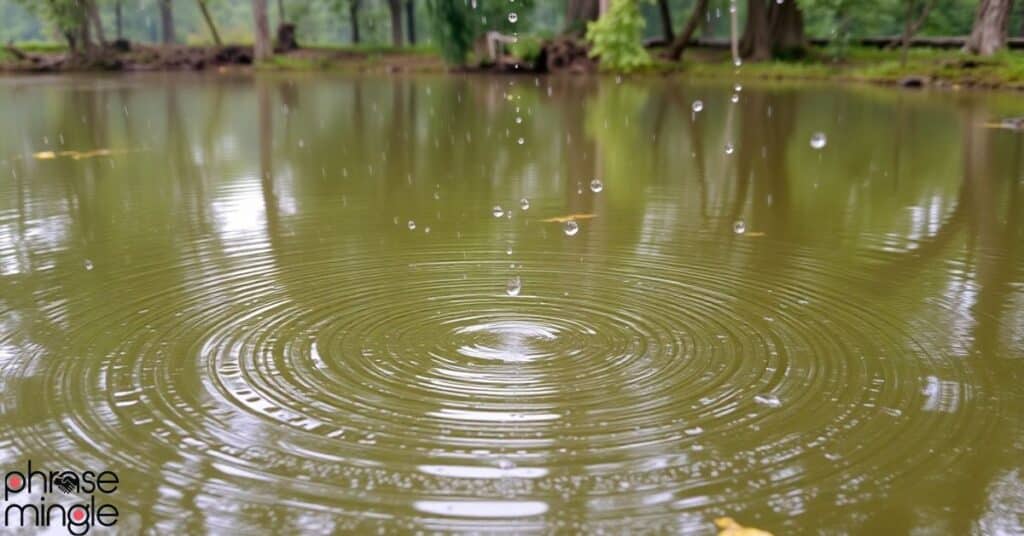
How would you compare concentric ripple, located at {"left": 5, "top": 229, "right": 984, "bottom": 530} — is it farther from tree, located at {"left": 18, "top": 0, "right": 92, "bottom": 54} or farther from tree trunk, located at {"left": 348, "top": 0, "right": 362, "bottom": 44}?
tree trunk, located at {"left": 348, "top": 0, "right": 362, "bottom": 44}

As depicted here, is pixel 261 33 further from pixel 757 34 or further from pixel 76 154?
Answer: pixel 76 154

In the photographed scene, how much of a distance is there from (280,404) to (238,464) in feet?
1.47

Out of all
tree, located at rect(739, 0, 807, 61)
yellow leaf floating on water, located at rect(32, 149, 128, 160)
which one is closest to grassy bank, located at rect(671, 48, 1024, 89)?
tree, located at rect(739, 0, 807, 61)

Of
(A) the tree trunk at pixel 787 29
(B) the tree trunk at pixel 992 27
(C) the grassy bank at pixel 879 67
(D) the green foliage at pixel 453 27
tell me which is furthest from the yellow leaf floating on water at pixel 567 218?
(A) the tree trunk at pixel 787 29

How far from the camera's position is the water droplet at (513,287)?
4802mm

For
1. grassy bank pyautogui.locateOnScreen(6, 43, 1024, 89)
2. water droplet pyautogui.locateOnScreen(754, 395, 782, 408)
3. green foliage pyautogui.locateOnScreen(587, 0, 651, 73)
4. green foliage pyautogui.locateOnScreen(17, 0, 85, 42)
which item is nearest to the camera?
water droplet pyautogui.locateOnScreen(754, 395, 782, 408)

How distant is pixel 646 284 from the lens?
5.00 meters

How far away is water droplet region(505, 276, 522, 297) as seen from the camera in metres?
4.80

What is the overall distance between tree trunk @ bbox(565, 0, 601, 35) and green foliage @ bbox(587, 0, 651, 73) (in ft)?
18.4

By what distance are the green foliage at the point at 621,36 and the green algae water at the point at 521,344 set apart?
16.8 m

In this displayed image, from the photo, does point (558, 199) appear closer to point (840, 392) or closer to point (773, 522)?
point (840, 392)

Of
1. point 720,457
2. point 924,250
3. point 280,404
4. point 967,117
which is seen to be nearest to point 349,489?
point 280,404

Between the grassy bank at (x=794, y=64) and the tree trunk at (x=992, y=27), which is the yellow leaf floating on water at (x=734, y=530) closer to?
the grassy bank at (x=794, y=64)

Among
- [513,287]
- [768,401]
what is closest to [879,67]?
[513,287]
